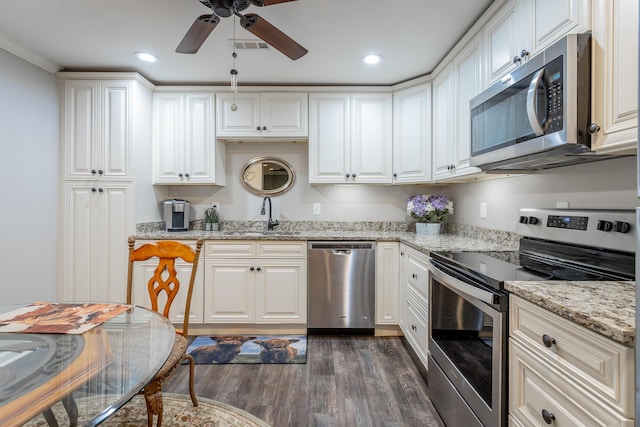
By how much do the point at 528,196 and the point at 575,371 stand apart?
142 centimetres

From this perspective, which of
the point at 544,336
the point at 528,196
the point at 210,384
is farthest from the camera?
the point at 210,384

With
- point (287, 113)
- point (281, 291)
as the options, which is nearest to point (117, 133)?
point (287, 113)

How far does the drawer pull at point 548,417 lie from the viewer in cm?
97

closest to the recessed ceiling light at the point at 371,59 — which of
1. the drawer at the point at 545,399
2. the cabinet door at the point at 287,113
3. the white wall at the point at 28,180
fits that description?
the cabinet door at the point at 287,113

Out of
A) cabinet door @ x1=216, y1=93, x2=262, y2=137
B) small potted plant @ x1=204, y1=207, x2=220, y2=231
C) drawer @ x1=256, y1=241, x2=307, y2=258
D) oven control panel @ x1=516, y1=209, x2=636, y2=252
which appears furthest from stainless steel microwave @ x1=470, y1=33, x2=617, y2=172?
small potted plant @ x1=204, y1=207, x2=220, y2=231

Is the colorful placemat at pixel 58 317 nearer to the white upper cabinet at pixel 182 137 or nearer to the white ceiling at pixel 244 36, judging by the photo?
the white ceiling at pixel 244 36

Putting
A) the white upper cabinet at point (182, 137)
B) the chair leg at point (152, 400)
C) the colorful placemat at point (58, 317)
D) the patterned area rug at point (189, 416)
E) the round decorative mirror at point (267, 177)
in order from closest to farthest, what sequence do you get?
the colorful placemat at point (58, 317), the chair leg at point (152, 400), the patterned area rug at point (189, 416), the white upper cabinet at point (182, 137), the round decorative mirror at point (267, 177)

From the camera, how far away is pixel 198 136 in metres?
3.19

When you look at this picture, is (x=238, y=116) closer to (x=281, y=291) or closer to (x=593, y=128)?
(x=281, y=291)

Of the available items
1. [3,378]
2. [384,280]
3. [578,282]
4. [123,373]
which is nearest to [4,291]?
[3,378]

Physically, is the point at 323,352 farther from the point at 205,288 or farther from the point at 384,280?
the point at 205,288

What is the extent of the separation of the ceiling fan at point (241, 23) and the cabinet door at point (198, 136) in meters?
1.29

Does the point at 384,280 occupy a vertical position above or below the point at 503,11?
below

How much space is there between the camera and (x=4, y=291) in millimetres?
2418
